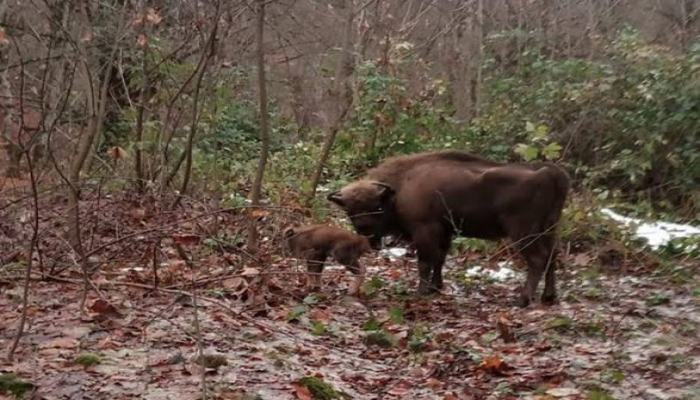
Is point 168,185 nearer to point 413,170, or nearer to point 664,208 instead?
point 413,170

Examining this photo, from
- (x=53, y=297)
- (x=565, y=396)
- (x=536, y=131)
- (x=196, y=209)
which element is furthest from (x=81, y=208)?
(x=536, y=131)

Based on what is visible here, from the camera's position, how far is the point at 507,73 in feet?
59.3

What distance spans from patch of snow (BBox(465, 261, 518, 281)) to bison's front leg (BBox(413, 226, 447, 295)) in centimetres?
108

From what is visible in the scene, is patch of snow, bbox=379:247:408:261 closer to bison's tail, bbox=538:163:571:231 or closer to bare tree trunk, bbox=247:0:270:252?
bare tree trunk, bbox=247:0:270:252

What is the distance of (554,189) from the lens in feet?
28.8

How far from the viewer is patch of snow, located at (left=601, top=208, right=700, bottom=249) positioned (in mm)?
11250

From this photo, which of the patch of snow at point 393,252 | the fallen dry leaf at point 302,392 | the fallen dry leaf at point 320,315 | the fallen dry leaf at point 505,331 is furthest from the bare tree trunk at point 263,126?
the fallen dry leaf at point 302,392

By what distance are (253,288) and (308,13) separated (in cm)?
1045

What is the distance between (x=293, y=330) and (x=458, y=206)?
8.95 feet

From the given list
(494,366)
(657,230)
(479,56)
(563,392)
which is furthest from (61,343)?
(479,56)

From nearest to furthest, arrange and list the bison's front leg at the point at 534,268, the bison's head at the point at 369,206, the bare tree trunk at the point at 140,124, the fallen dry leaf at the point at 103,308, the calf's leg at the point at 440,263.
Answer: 1. the fallen dry leaf at the point at 103,308
2. the bison's front leg at the point at 534,268
3. the calf's leg at the point at 440,263
4. the bison's head at the point at 369,206
5. the bare tree trunk at the point at 140,124

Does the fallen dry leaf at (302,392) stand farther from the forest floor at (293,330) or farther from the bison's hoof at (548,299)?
the bison's hoof at (548,299)

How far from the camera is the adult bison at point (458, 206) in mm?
8828

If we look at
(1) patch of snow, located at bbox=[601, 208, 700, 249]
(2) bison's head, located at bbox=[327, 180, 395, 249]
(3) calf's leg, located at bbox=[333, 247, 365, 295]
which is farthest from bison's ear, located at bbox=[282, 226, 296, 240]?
(1) patch of snow, located at bbox=[601, 208, 700, 249]
